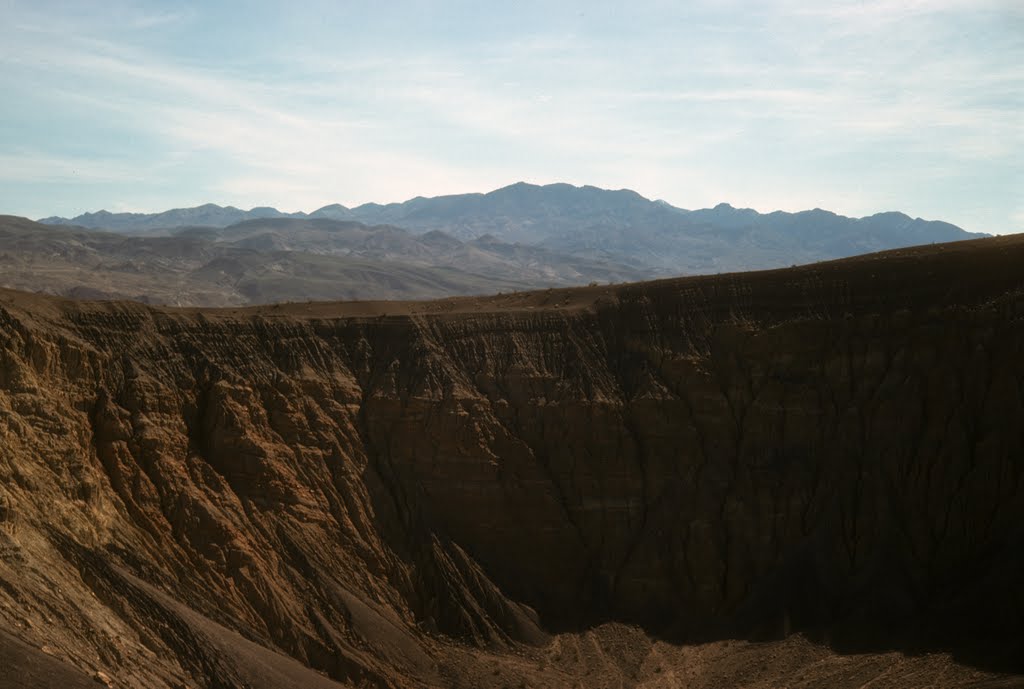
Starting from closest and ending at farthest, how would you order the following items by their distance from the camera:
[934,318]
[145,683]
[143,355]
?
[145,683]
[143,355]
[934,318]

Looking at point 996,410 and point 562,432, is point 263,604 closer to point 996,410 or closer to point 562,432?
point 562,432

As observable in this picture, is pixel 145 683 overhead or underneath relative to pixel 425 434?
underneath

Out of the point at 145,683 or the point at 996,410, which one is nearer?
the point at 145,683

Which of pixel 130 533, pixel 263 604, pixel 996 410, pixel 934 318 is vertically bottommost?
pixel 263 604

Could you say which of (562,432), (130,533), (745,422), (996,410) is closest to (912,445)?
(996,410)

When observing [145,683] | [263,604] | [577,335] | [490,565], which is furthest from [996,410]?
[145,683]

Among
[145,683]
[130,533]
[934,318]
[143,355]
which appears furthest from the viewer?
[934,318]
